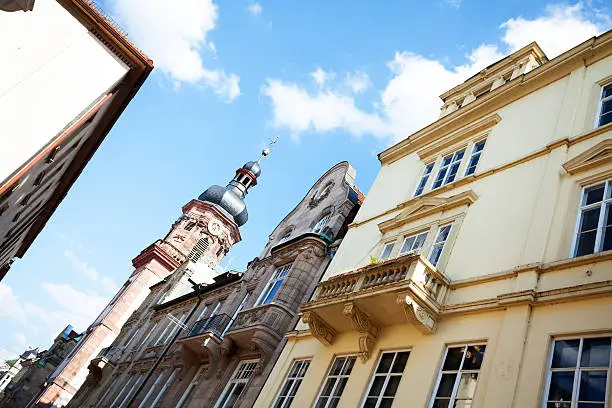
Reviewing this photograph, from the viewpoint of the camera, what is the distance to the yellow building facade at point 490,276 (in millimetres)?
8102

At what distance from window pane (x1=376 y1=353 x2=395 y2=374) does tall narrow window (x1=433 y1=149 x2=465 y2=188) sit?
6.53 metres

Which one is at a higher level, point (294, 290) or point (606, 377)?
point (294, 290)

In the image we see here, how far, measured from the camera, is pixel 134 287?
45156 millimetres

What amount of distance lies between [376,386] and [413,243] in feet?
15.3

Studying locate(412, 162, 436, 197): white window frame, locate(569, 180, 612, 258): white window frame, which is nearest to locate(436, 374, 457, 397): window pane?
locate(569, 180, 612, 258): white window frame

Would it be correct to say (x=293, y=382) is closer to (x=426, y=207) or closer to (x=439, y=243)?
(x=439, y=243)

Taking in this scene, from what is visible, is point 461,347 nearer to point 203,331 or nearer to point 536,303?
point 536,303

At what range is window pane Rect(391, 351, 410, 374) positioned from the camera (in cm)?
1069

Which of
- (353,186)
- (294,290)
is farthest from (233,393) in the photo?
(353,186)

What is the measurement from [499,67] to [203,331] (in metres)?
17.4

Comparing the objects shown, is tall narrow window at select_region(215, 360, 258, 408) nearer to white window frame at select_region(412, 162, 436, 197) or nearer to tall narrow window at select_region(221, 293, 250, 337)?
tall narrow window at select_region(221, 293, 250, 337)

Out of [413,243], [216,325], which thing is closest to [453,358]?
[413,243]

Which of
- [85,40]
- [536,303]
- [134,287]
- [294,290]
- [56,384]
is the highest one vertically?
[134,287]

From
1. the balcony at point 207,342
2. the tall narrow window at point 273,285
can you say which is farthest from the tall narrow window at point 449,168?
the balcony at point 207,342
